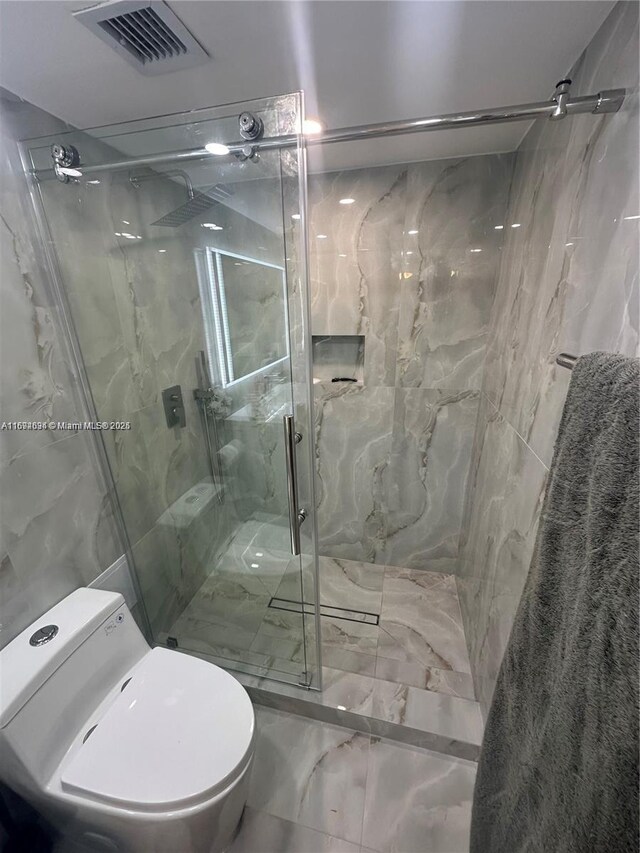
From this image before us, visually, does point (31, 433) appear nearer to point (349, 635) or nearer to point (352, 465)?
point (352, 465)

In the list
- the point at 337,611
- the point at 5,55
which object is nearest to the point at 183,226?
the point at 5,55

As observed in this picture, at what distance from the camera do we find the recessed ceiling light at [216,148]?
0.96 meters

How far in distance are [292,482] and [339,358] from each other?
99 centimetres

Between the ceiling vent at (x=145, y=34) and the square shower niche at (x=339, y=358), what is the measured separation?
3.85 feet

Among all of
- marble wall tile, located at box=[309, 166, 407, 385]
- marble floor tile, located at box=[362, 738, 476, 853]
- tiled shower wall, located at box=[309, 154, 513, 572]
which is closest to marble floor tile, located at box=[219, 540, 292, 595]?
tiled shower wall, located at box=[309, 154, 513, 572]

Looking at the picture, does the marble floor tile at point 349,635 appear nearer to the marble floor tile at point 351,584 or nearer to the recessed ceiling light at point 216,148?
the marble floor tile at point 351,584

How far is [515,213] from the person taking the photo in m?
1.37

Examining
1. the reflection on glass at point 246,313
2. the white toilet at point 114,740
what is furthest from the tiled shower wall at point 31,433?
the reflection on glass at point 246,313

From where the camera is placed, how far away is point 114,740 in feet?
3.14

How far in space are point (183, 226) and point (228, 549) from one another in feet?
4.76

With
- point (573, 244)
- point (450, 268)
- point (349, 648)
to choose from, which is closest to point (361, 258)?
point (450, 268)

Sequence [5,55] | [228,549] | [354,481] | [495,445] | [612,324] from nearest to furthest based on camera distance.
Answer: [612,324]
[5,55]
[495,445]
[228,549]
[354,481]

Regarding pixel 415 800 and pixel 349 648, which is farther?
pixel 349 648

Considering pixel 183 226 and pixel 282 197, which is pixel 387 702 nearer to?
pixel 282 197
